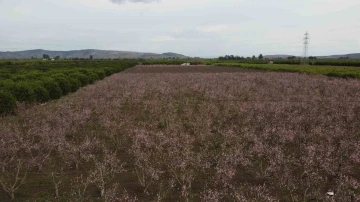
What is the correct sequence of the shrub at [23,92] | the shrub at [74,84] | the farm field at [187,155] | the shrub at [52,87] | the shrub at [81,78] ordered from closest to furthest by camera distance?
the farm field at [187,155], the shrub at [23,92], the shrub at [52,87], the shrub at [74,84], the shrub at [81,78]

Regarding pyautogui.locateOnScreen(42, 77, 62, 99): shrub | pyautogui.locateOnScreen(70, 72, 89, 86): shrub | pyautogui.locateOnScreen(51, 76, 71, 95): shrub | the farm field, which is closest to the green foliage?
pyautogui.locateOnScreen(51, 76, 71, 95): shrub

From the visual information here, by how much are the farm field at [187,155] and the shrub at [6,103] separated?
0.58 meters

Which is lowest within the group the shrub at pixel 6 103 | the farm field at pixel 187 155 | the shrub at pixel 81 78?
the farm field at pixel 187 155

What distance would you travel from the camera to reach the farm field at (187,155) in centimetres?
986

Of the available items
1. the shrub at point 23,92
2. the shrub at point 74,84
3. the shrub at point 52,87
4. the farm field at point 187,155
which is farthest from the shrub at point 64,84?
the farm field at point 187,155

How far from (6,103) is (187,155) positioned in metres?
15.2

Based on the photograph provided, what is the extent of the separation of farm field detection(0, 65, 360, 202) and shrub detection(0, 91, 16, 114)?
0.58 meters

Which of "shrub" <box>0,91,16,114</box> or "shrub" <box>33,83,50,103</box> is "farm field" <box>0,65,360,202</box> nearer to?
"shrub" <box>0,91,16,114</box>

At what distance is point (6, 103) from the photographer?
21.5 metres

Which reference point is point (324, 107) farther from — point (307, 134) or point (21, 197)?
point (21, 197)

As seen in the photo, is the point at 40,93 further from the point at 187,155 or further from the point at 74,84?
the point at 187,155

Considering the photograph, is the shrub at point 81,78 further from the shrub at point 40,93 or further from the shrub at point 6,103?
the shrub at point 6,103

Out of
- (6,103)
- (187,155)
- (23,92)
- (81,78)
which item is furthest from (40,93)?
(187,155)

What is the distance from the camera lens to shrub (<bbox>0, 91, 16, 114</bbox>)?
2120 centimetres
